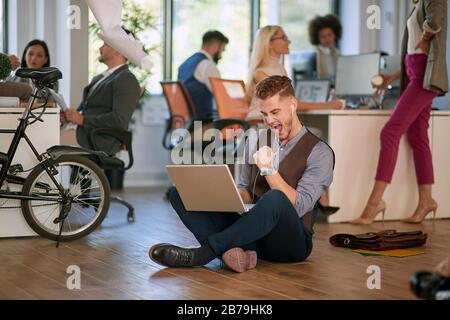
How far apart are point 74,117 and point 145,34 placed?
135 inches

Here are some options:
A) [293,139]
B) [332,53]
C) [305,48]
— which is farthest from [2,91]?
[305,48]

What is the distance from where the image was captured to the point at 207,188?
3.60 meters

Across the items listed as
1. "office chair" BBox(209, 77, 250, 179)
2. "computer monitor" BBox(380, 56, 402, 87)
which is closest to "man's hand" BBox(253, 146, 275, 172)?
"office chair" BBox(209, 77, 250, 179)

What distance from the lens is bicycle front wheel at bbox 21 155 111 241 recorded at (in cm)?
464

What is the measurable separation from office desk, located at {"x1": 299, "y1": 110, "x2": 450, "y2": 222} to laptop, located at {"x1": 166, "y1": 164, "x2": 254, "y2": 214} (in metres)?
2.12

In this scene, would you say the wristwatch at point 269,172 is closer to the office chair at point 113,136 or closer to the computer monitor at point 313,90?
the office chair at point 113,136

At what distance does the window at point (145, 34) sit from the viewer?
8.36 m

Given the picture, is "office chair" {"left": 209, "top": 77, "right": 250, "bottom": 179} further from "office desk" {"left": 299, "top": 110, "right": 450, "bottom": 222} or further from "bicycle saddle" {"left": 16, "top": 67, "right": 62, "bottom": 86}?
"bicycle saddle" {"left": 16, "top": 67, "right": 62, "bottom": 86}

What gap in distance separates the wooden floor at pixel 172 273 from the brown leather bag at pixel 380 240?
8cm

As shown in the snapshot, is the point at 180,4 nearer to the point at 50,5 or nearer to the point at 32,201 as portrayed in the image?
the point at 50,5

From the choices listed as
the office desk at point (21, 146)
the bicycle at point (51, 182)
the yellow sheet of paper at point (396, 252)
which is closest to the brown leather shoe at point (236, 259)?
the yellow sheet of paper at point (396, 252)

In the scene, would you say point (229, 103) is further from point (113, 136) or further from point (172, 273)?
point (172, 273)

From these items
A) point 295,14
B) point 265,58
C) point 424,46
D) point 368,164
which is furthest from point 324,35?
point 424,46

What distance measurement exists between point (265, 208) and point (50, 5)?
4393 mm
